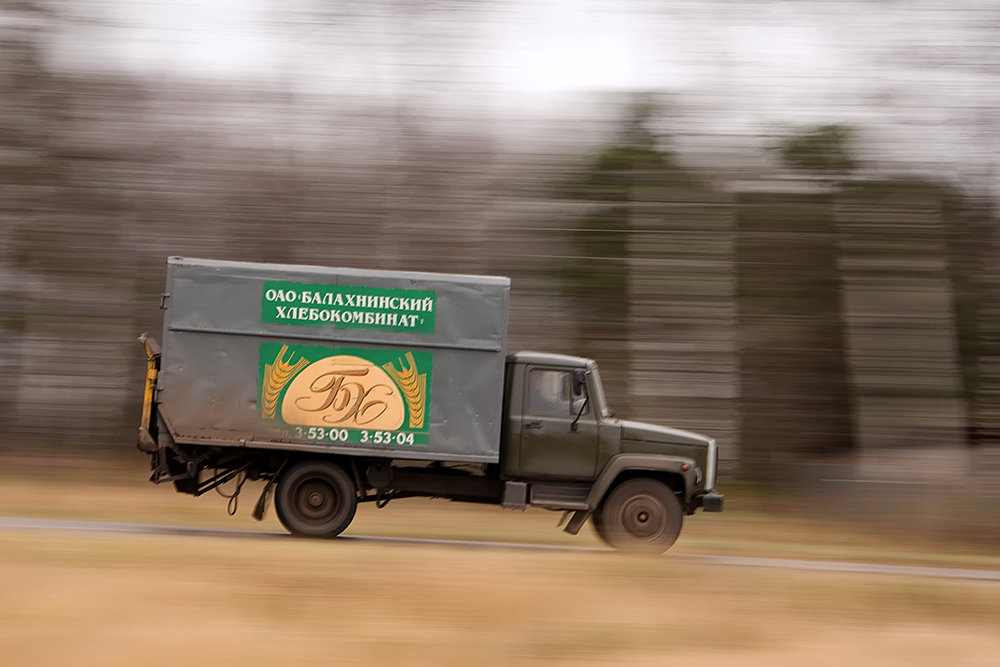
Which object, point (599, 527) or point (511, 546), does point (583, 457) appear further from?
point (511, 546)

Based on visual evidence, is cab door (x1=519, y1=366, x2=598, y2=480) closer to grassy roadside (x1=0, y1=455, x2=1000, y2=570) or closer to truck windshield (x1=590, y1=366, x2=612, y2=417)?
truck windshield (x1=590, y1=366, x2=612, y2=417)

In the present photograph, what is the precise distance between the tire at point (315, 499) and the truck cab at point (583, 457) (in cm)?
188

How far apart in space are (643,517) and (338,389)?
Answer: 3.88m

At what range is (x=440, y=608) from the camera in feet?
30.7

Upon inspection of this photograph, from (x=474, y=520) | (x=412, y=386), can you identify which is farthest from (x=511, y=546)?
(x=474, y=520)

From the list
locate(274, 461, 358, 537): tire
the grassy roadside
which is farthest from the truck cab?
the grassy roadside

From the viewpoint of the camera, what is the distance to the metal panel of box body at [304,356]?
13.0m

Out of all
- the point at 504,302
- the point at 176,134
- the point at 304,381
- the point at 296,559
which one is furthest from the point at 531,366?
the point at 176,134

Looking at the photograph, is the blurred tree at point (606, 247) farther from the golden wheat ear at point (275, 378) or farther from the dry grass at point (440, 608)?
the golden wheat ear at point (275, 378)

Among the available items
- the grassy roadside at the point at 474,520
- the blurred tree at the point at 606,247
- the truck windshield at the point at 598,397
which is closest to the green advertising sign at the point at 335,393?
the truck windshield at the point at 598,397

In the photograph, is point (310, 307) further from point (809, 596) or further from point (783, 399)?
point (783, 399)

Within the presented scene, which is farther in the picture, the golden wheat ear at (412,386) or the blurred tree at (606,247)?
the blurred tree at (606,247)

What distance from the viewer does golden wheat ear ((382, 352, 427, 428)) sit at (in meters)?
13.0

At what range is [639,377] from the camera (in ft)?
80.9
